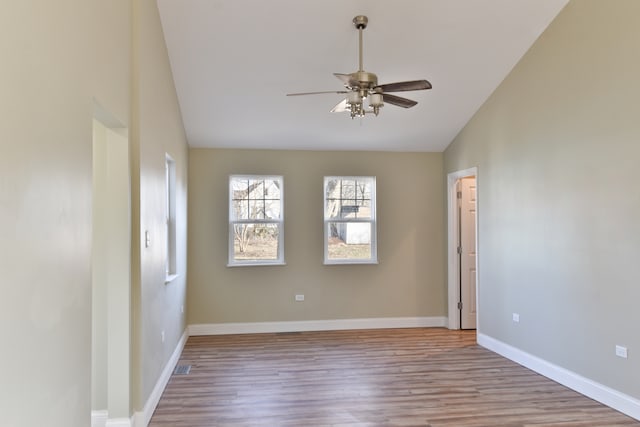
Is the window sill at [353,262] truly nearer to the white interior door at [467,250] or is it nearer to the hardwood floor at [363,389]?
the hardwood floor at [363,389]

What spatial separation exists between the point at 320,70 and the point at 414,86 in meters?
1.48

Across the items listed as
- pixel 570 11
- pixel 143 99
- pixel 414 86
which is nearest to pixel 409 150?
pixel 570 11

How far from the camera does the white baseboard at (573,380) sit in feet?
10.2

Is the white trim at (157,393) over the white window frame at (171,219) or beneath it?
beneath

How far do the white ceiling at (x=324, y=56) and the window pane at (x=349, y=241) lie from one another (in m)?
1.34

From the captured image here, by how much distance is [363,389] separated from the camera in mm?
3611

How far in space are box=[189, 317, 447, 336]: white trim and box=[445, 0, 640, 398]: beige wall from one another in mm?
1226

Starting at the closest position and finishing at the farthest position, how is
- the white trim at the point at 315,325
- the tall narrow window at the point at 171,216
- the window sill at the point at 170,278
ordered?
the window sill at the point at 170,278, the tall narrow window at the point at 171,216, the white trim at the point at 315,325

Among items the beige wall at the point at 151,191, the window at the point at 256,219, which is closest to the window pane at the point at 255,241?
the window at the point at 256,219

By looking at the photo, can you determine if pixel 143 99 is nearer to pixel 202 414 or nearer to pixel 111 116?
pixel 111 116

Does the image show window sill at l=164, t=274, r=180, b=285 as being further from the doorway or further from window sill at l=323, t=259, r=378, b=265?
window sill at l=323, t=259, r=378, b=265

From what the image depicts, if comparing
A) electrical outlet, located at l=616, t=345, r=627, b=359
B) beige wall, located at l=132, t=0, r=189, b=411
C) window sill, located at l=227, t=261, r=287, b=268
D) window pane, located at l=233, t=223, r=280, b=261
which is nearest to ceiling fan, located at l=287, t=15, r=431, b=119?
beige wall, located at l=132, t=0, r=189, b=411

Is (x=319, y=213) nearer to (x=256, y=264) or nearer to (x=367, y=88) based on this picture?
(x=256, y=264)

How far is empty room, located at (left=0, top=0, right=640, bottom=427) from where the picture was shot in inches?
70.8
